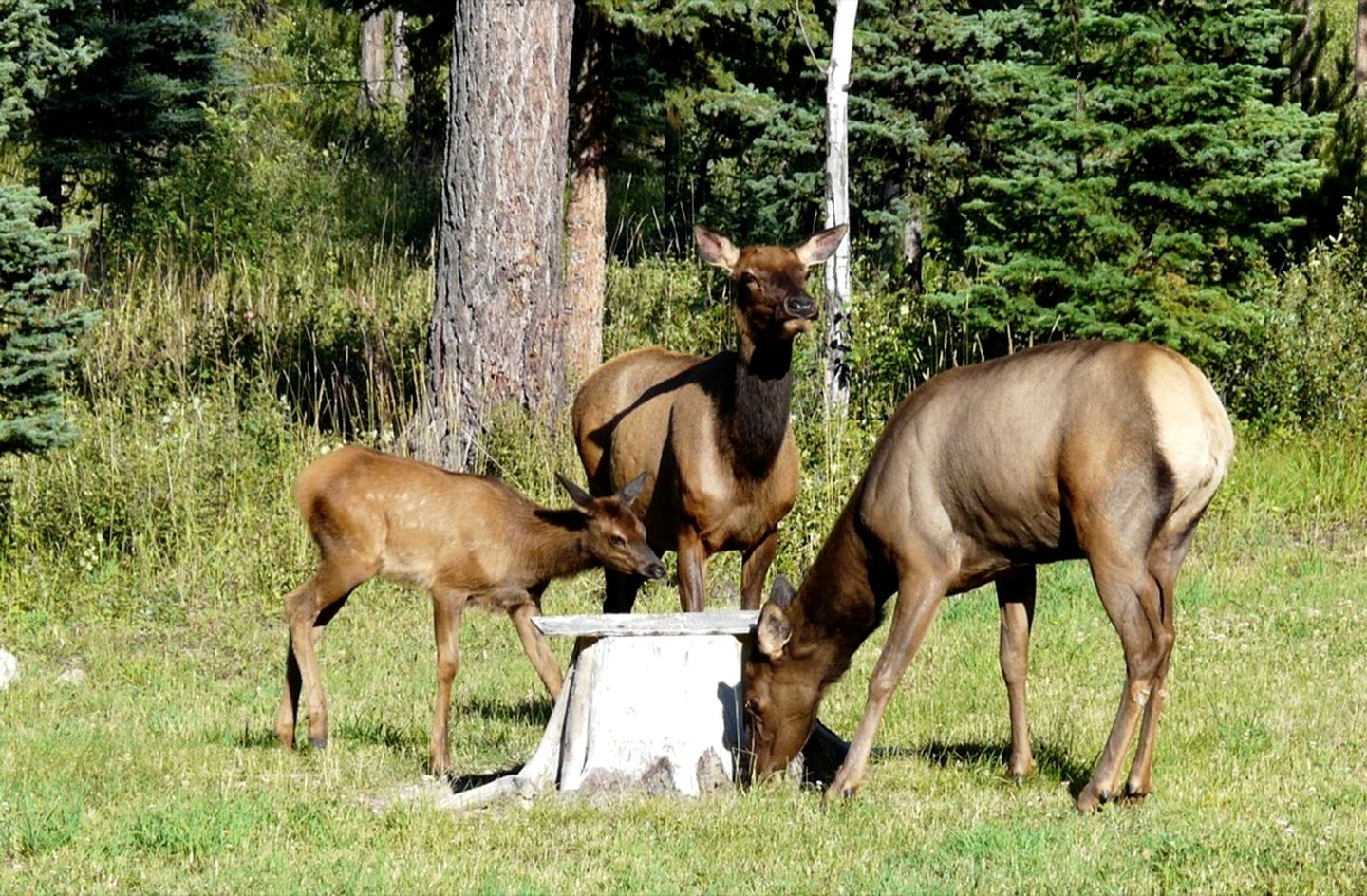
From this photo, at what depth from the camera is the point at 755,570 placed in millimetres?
9664

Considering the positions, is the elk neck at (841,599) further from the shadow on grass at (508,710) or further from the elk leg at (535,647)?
the shadow on grass at (508,710)

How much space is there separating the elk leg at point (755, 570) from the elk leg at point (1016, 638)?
60.6 inches

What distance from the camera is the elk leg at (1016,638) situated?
8359mm

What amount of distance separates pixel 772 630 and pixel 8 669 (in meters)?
5.08

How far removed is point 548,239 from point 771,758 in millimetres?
7229

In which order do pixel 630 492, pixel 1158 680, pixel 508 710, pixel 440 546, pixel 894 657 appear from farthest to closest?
pixel 508 710 → pixel 630 492 → pixel 440 546 → pixel 894 657 → pixel 1158 680

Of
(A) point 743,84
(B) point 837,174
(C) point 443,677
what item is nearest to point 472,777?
(C) point 443,677

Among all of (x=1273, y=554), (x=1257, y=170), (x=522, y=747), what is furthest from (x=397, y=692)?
(x=1257, y=170)

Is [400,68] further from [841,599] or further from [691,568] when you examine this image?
[841,599]

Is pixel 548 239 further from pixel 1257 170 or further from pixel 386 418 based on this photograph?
pixel 1257 170

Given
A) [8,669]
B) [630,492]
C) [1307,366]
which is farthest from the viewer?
[1307,366]

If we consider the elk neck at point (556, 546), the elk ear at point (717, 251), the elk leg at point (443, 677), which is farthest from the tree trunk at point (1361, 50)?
the elk leg at point (443, 677)

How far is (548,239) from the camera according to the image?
47.6ft

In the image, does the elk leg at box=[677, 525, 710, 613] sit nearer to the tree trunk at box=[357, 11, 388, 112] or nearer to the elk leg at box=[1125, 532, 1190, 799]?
the elk leg at box=[1125, 532, 1190, 799]
